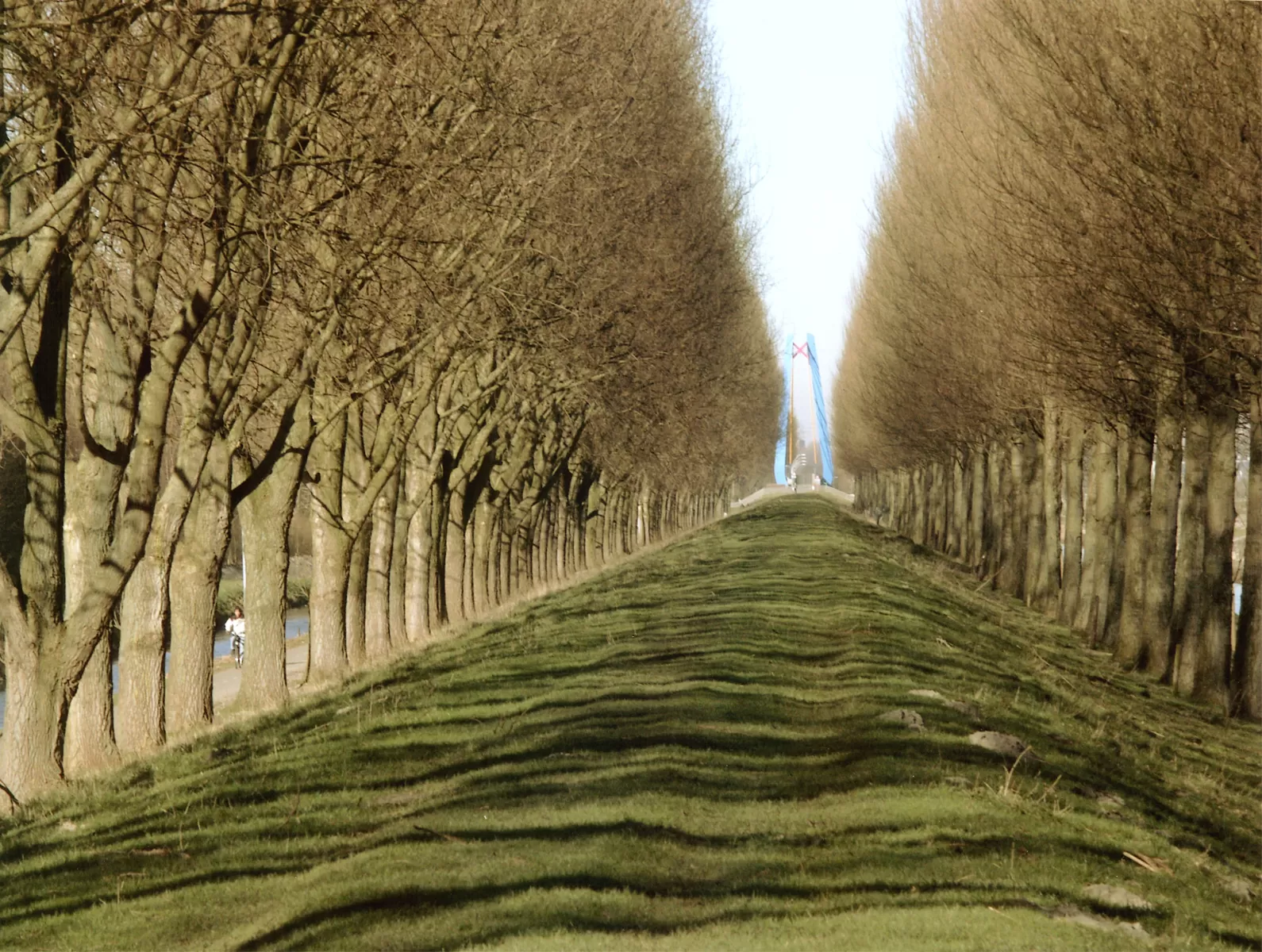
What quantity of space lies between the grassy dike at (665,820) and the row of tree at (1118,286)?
15.2ft

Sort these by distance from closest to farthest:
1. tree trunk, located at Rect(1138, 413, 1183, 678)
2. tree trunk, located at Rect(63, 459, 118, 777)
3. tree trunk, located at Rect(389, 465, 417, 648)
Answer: tree trunk, located at Rect(63, 459, 118, 777), tree trunk, located at Rect(1138, 413, 1183, 678), tree trunk, located at Rect(389, 465, 417, 648)

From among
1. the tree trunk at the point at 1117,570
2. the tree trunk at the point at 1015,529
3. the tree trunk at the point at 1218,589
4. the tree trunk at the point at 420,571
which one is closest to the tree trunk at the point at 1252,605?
the tree trunk at the point at 1218,589

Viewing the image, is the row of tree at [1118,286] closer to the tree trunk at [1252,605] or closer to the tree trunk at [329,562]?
the tree trunk at [1252,605]

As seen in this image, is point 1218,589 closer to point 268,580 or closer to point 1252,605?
point 1252,605

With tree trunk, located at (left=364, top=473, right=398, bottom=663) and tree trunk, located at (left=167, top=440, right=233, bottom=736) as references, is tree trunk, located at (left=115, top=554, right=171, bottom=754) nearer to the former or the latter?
tree trunk, located at (left=167, top=440, right=233, bottom=736)

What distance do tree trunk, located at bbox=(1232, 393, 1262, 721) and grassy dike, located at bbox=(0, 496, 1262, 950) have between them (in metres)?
1.27

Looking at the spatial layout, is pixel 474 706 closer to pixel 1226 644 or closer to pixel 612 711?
pixel 612 711

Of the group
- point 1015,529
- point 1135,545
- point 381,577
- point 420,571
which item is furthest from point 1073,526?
point 381,577

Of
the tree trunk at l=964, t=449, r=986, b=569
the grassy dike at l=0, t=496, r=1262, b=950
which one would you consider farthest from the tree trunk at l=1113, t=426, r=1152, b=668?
the tree trunk at l=964, t=449, r=986, b=569

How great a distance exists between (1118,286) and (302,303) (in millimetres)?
11049

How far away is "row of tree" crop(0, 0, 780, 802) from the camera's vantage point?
41.7 ft

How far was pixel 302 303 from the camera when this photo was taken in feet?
56.5

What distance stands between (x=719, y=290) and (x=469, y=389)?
14.9 metres

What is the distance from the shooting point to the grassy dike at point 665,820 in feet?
24.8
